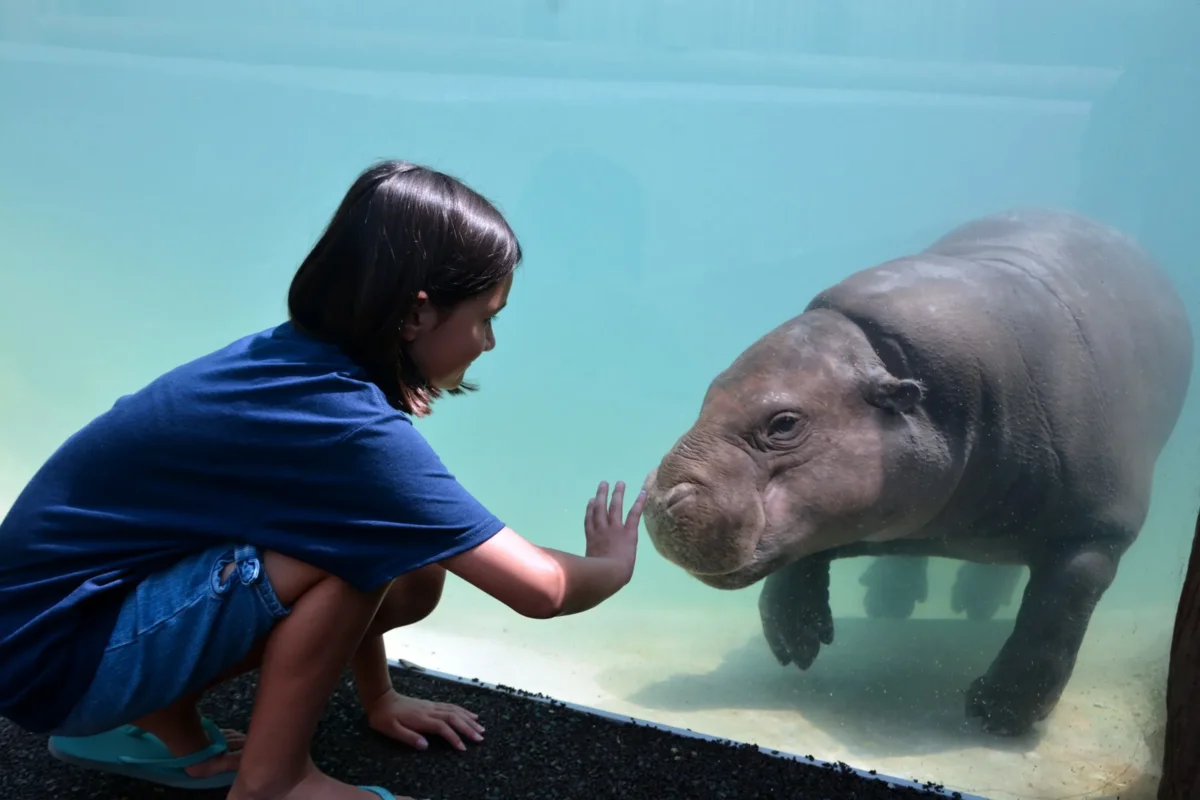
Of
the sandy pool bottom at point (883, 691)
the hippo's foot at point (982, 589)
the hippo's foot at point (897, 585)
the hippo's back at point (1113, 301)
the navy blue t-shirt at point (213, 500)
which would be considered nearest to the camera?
the navy blue t-shirt at point (213, 500)

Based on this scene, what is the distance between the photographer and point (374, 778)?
55.8 inches

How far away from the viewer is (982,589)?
3.68 meters

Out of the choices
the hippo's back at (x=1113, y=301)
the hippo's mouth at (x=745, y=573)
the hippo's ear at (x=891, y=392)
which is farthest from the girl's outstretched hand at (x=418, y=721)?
the hippo's back at (x=1113, y=301)

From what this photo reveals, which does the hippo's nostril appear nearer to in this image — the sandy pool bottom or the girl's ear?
the sandy pool bottom

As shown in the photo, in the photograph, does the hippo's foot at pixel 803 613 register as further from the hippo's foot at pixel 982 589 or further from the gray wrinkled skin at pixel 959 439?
the hippo's foot at pixel 982 589

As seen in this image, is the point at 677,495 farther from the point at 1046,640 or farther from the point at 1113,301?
the point at 1113,301

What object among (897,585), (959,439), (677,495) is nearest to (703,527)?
(677,495)

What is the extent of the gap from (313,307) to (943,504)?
180 centimetres

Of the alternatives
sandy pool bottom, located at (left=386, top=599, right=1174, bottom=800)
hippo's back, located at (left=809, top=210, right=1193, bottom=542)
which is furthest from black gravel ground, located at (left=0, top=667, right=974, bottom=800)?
hippo's back, located at (left=809, top=210, right=1193, bottom=542)

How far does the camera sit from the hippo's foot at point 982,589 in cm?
353

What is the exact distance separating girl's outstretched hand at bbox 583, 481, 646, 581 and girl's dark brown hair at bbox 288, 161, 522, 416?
34 cm

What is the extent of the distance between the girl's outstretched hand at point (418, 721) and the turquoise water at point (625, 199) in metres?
0.80

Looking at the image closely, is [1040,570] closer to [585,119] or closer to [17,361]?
[585,119]

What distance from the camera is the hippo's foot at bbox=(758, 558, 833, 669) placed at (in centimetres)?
275
